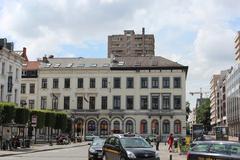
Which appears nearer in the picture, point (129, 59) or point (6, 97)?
point (6, 97)

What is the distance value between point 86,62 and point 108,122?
13.6 meters

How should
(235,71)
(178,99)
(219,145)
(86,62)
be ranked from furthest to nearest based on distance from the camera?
(235,71)
(86,62)
(178,99)
(219,145)

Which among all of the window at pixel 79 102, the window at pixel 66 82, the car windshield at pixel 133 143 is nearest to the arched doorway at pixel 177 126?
the window at pixel 79 102

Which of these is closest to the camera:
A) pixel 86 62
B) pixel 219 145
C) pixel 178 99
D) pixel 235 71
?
pixel 219 145

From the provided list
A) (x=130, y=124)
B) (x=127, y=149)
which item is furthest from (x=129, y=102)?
(x=127, y=149)

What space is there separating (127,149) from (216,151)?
17.7ft

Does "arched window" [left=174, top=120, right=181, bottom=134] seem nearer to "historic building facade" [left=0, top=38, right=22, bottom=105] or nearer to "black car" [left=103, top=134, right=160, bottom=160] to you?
"historic building facade" [left=0, top=38, right=22, bottom=105]

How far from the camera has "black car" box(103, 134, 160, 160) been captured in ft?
68.8

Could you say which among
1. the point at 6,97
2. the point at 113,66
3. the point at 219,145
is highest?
the point at 113,66

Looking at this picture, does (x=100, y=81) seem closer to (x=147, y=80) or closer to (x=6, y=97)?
(x=147, y=80)

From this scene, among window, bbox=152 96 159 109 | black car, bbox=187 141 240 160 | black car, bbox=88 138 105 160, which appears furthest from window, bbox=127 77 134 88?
black car, bbox=187 141 240 160

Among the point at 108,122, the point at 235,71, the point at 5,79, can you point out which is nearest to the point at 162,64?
the point at 108,122

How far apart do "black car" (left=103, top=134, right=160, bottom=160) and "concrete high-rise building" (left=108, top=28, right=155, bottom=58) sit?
14876 centimetres

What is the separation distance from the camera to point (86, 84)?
9312 cm
